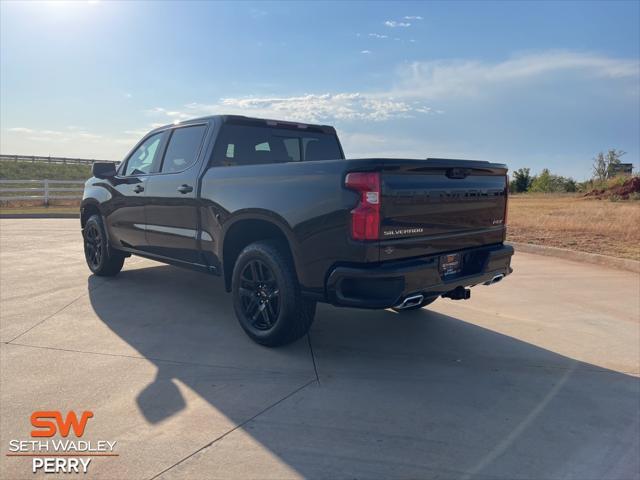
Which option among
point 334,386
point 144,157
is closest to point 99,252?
point 144,157

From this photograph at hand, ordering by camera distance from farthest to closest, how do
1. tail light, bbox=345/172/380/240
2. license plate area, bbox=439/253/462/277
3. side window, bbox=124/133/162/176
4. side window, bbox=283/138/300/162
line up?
side window, bbox=124/133/162/176
side window, bbox=283/138/300/162
license plate area, bbox=439/253/462/277
tail light, bbox=345/172/380/240

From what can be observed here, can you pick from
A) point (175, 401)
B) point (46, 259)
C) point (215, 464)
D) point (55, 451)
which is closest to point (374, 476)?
point (215, 464)

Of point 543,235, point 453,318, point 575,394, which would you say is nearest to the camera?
point 575,394

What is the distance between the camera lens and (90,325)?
15.8ft

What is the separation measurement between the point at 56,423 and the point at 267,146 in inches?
127

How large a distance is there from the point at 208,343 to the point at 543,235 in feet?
33.3

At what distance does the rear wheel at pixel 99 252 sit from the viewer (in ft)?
21.6

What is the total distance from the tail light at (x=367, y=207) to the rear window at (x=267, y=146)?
199cm

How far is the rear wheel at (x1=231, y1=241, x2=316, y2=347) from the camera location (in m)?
Result: 3.91

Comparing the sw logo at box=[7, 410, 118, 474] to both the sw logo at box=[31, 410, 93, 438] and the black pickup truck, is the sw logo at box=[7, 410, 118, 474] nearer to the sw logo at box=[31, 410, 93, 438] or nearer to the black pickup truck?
the sw logo at box=[31, 410, 93, 438]

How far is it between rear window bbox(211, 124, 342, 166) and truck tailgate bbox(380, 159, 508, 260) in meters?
2.05

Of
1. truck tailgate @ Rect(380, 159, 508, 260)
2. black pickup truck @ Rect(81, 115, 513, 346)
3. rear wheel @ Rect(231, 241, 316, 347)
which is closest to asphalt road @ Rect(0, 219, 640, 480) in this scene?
rear wheel @ Rect(231, 241, 316, 347)

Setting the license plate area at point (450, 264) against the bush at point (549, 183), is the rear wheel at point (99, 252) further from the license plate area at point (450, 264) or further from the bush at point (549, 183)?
the bush at point (549, 183)

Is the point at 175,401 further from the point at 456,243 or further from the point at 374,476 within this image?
the point at 456,243
